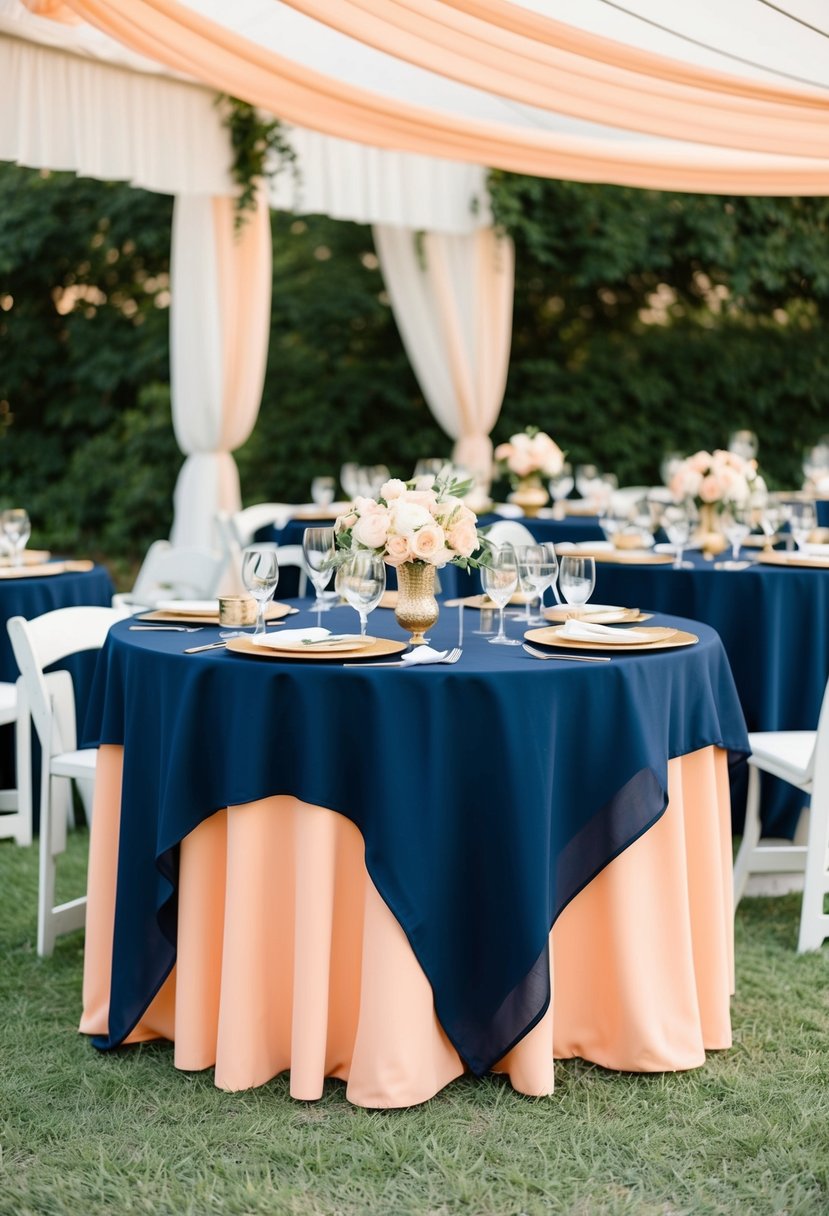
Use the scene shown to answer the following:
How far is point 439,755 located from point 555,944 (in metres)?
0.57

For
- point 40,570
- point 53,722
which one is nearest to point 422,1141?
point 53,722

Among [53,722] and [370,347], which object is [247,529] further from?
[370,347]

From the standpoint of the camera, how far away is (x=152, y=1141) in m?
2.82

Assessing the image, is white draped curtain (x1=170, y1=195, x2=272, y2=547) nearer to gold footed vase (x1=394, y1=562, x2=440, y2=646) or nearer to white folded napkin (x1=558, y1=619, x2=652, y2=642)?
gold footed vase (x1=394, y1=562, x2=440, y2=646)

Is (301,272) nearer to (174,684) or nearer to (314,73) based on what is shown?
(314,73)

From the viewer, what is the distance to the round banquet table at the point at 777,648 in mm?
4773

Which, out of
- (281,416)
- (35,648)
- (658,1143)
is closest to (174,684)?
(35,648)

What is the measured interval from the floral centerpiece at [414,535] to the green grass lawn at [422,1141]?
1097mm

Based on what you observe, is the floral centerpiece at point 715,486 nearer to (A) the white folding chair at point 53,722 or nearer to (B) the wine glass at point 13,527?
(A) the white folding chair at point 53,722

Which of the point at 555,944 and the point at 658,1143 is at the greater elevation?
the point at 555,944

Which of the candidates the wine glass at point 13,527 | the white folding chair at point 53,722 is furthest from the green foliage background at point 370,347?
the white folding chair at point 53,722

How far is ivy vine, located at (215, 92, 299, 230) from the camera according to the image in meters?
7.86

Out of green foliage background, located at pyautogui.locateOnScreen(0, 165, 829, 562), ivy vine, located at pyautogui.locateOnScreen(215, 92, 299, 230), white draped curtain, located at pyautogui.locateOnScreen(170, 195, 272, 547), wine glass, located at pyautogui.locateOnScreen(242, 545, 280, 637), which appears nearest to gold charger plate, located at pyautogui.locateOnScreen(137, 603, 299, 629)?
wine glass, located at pyautogui.locateOnScreen(242, 545, 280, 637)

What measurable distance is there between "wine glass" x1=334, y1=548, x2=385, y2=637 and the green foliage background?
826 cm
